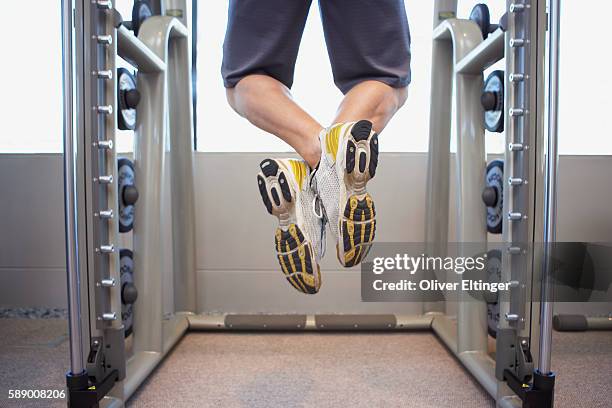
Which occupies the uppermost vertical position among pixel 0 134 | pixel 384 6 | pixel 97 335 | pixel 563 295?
pixel 384 6

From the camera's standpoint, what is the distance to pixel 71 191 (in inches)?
45.6

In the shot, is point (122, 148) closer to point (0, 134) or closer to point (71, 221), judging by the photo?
point (0, 134)

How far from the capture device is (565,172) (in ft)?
7.57

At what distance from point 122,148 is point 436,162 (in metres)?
1.43

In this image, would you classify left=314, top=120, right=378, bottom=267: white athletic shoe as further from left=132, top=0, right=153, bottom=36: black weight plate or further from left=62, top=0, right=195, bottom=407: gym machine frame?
left=132, top=0, right=153, bottom=36: black weight plate

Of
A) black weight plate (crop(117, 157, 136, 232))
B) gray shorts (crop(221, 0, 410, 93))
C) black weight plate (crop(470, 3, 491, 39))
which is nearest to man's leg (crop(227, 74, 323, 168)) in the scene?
gray shorts (crop(221, 0, 410, 93))

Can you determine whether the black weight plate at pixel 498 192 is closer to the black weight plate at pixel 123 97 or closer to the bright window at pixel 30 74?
the black weight plate at pixel 123 97

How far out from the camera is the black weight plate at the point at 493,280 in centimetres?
155

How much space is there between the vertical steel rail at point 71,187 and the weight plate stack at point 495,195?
1.16m

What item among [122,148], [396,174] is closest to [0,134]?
[122,148]

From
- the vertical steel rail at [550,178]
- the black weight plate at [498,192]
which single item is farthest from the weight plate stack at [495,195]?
the vertical steel rail at [550,178]

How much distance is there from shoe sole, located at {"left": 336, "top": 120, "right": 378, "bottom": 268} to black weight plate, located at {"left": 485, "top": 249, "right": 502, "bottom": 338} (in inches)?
26.8

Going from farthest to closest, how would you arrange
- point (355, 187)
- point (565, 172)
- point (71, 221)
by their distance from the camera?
point (565, 172) → point (71, 221) → point (355, 187)

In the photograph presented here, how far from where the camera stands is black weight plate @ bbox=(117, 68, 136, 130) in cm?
144
